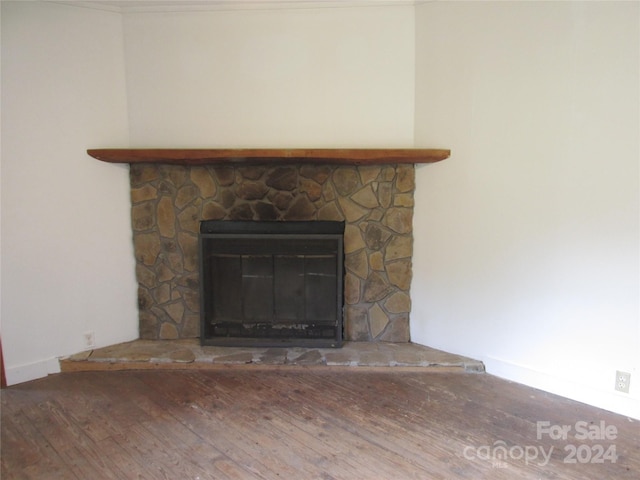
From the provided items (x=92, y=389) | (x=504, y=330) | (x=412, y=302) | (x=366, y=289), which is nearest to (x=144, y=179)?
(x=92, y=389)

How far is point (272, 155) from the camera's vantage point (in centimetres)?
244

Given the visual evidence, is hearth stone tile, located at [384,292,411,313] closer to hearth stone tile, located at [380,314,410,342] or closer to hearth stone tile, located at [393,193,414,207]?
hearth stone tile, located at [380,314,410,342]

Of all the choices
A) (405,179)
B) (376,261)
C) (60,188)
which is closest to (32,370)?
(60,188)

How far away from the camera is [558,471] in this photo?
160cm

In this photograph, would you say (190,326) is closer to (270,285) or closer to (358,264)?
(270,285)

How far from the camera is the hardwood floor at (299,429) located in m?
1.61

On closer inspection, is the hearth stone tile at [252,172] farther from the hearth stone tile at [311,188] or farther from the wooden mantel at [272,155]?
the hearth stone tile at [311,188]

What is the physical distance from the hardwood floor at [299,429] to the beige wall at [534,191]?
1.07 feet

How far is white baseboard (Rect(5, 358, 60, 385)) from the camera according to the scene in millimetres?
2334

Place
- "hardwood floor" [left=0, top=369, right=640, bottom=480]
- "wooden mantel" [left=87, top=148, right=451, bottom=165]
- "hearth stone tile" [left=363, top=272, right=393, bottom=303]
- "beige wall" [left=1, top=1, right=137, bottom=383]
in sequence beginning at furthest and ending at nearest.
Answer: "hearth stone tile" [left=363, top=272, right=393, bottom=303] < "wooden mantel" [left=87, top=148, right=451, bottom=165] < "beige wall" [left=1, top=1, right=137, bottom=383] < "hardwood floor" [left=0, top=369, right=640, bottom=480]

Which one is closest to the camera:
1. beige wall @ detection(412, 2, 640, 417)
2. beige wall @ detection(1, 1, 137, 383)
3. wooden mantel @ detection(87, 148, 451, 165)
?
beige wall @ detection(412, 2, 640, 417)

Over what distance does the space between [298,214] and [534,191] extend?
151cm

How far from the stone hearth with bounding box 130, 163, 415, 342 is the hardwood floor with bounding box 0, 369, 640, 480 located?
579 millimetres

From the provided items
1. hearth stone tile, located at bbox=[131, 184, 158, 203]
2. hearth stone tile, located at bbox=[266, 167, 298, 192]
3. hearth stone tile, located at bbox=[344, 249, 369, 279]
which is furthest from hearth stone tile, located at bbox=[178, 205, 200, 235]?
hearth stone tile, located at bbox=[344, 249, 369, 279]
